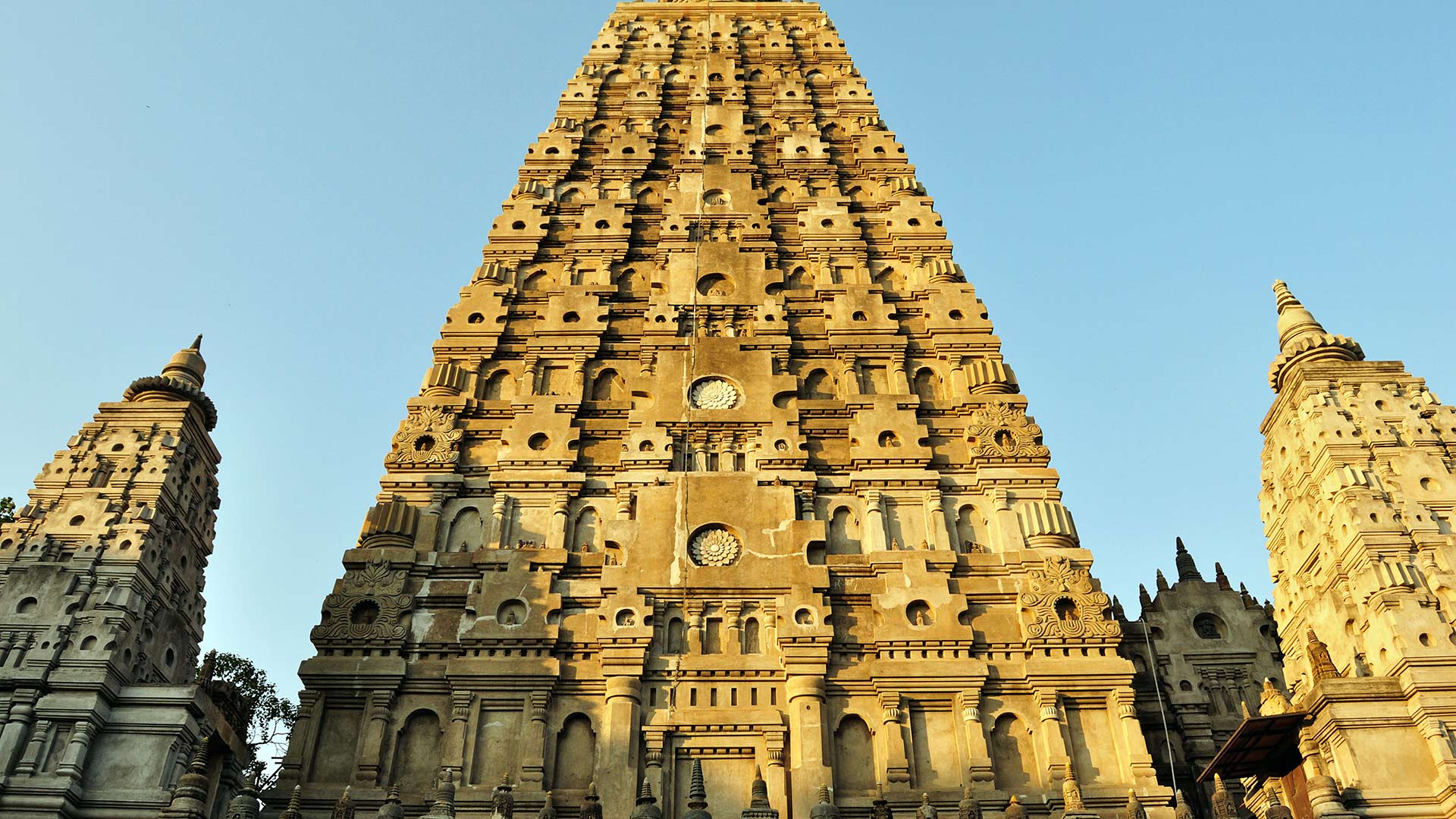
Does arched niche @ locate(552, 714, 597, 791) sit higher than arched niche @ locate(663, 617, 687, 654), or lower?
lower

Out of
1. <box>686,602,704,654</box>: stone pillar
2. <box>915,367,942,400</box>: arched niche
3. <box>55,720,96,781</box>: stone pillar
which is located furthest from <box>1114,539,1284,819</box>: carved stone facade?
<box>55,720,96,781</box>: stone pillar

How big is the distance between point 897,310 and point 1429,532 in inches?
443

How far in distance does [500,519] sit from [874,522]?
6.63 metres

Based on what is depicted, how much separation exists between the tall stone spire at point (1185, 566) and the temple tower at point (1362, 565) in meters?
1.66

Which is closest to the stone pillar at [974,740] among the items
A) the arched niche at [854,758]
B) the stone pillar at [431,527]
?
the arched niche at [854,758]

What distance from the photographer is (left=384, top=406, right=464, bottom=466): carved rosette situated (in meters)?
23.9

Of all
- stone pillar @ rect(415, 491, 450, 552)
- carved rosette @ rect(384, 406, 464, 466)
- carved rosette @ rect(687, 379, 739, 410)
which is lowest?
stone pillar @ rect(415, 491, 450, 552)

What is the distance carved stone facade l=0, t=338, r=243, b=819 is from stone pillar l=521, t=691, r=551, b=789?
4.55 meters

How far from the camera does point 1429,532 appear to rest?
808 inches

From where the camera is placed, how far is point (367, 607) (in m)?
21.7

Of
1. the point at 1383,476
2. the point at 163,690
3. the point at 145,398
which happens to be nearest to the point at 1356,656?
the point at 1383,476

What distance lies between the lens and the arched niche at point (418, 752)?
64.8ft

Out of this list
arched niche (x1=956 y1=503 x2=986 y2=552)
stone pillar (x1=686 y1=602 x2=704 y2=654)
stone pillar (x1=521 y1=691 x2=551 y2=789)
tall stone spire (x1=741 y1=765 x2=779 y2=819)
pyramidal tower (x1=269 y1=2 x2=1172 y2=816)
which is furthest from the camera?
arched niche (x1=956 y1=503 x2=986 y2=552)

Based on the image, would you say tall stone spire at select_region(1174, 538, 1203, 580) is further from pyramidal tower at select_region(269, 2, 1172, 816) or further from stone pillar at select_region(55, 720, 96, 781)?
stone pillar at select_region(55, 720, 96, 781)
